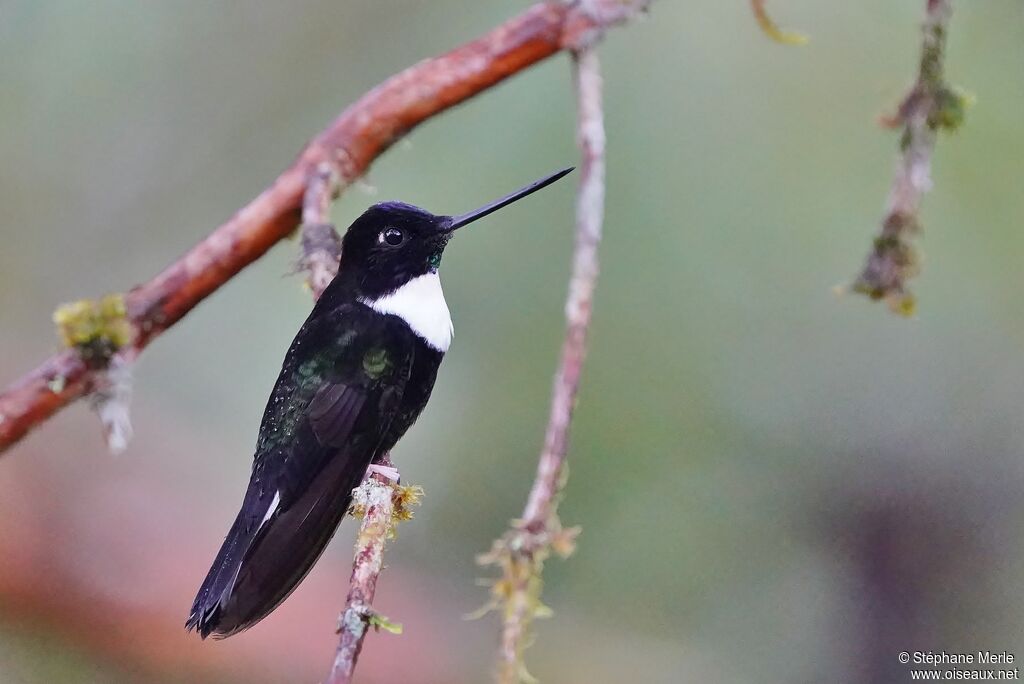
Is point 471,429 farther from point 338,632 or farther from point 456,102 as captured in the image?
point 338,632

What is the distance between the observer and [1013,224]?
13.2ft

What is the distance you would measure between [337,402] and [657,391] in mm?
2163

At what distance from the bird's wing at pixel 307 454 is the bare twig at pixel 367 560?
0.12m

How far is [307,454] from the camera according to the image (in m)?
2.24

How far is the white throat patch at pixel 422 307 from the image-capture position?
2.42 meters

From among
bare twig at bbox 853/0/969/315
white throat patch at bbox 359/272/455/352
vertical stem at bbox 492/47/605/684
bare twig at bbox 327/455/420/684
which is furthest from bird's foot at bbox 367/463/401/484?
bare twig at bbox 853/0/969/315

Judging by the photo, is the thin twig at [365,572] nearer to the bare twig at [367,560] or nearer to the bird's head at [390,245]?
the bare twig at [367,560]

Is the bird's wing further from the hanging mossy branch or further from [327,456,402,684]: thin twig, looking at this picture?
the hanging mossy branch

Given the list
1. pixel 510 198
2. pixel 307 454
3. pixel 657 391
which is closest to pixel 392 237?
pixel 510 198

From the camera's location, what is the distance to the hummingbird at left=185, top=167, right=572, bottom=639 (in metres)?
2.12

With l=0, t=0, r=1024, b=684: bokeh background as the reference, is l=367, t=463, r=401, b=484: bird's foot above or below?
below

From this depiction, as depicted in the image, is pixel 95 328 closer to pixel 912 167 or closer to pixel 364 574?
pixel 364 574

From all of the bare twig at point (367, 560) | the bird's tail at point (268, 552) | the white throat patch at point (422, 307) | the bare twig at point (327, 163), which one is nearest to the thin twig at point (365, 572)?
the bare twig at point (367, 560)

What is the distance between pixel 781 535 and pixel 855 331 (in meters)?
0.89
